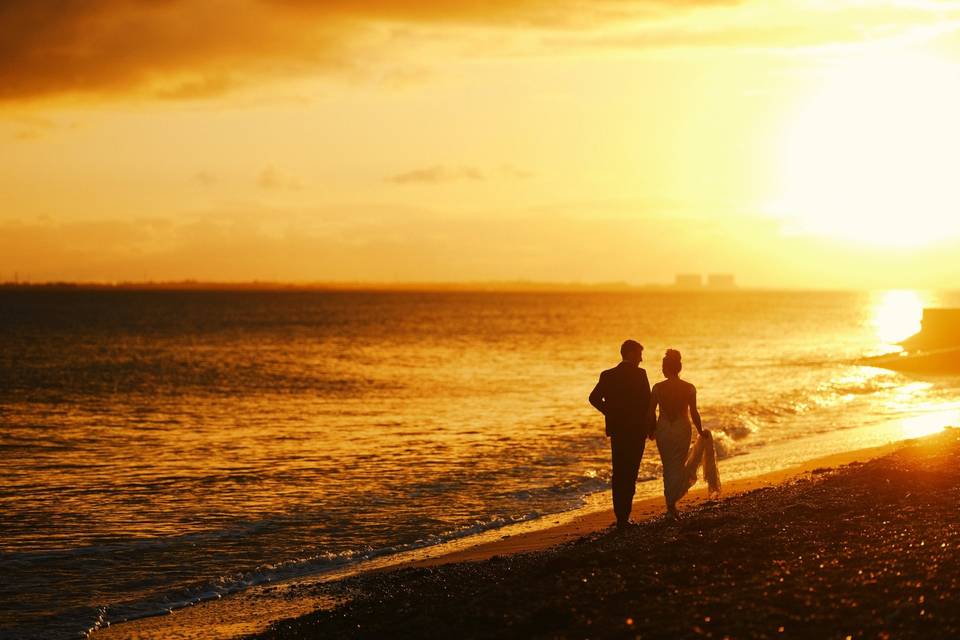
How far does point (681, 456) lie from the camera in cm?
1328

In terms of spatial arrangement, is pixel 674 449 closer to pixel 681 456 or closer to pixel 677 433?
pixel 681 456

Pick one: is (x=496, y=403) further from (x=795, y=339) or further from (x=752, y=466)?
(x=795, y=339)

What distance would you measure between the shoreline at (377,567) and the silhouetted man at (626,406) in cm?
134

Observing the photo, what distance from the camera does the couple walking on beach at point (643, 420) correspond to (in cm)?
1285

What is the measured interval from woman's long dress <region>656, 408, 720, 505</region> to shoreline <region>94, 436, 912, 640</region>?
52.4 inches

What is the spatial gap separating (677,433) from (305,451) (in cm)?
1477

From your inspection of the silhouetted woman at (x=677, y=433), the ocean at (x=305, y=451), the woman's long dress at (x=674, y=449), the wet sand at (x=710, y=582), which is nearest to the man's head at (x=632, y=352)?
the silhouetted woman at (x=677, y=433)

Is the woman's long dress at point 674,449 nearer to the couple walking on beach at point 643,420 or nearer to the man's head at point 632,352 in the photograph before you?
the couple walking on beach at point 643,420

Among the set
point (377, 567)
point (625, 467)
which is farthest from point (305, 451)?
point (625, 467)

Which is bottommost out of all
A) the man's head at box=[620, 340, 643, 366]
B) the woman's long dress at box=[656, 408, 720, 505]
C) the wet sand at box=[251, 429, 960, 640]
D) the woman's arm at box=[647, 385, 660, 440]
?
the wet sand at box=[251, 429, 960, 640]

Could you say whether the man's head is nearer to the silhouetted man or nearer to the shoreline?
the silhouetted man

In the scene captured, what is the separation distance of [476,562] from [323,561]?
2873mm

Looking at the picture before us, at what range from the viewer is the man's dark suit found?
12836 millimetres

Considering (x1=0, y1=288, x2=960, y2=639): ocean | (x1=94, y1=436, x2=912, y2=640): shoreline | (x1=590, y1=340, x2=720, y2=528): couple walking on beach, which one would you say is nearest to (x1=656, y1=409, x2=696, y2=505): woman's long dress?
(x1=590, y1=340, x2=720, y2=528): couple walking on beach
